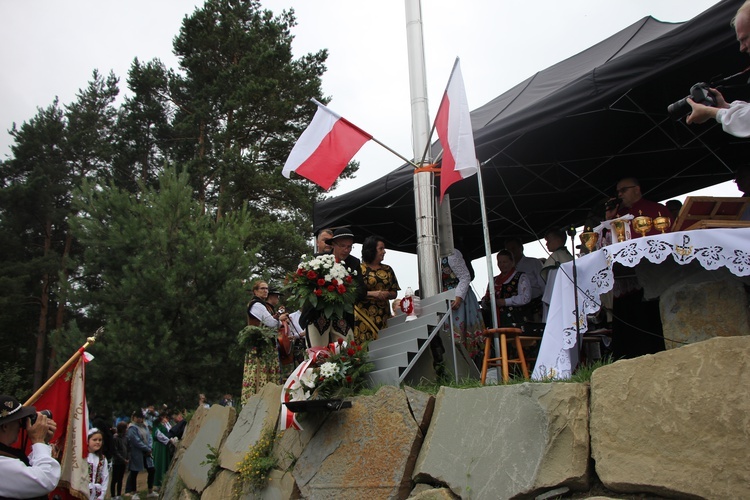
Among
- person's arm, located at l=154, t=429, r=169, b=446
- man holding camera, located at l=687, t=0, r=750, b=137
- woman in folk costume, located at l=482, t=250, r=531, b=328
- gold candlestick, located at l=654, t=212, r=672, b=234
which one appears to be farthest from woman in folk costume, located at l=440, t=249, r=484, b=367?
person's arm, located at l=154, t=429, r=169, b=446

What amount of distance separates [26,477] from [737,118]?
413 centimetres

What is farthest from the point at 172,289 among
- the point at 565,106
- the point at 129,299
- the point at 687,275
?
the point at 687,275

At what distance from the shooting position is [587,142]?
722cm

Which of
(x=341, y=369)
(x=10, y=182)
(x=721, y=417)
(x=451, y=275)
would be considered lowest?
(x=721, y=417)

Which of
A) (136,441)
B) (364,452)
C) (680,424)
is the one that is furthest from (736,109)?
(136,441)

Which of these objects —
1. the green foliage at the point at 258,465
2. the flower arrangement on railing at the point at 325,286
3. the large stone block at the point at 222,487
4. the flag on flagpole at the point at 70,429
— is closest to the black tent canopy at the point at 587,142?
the flower arrangement on railing at the point at 325,286

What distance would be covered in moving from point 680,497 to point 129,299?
16.2 m

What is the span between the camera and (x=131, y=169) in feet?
83.4

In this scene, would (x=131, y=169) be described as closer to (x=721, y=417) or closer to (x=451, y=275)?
(x=451, y=275)

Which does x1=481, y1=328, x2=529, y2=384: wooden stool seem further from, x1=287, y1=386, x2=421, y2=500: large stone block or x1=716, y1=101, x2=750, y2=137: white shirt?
x1=716, y1=101, x2=750, y2=137: white shirt

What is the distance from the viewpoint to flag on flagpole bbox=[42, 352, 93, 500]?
528 cm

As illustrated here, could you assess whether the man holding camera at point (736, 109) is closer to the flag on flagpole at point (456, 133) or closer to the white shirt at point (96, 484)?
the flag on flagpole at point (456, 133)

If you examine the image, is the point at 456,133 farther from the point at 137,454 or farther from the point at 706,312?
the point at 137,454

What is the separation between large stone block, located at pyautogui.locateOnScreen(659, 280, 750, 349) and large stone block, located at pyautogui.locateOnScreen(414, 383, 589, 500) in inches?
35.8
